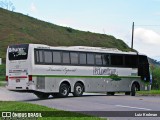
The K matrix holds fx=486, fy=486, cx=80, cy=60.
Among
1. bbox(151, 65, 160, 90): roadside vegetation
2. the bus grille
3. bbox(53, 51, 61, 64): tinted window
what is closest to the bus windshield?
the bus grille

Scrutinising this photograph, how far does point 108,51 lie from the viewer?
32.3m

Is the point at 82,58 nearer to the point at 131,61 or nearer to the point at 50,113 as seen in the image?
the point at 131,61

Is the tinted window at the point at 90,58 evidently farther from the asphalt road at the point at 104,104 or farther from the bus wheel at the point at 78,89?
the asphalt road at the point at 104,104

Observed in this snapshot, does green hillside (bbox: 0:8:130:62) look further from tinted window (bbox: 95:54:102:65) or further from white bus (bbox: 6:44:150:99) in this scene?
tinted window (bbox: 95:54:102:65)

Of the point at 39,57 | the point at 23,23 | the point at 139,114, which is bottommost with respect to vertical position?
the point at 139,114

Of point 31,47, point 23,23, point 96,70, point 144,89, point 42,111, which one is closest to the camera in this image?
point 42,111

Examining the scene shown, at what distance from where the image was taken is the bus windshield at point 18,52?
1062 inches

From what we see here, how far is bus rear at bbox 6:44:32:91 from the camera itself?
2659 centimetres

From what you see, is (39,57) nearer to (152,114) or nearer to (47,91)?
(47,91)

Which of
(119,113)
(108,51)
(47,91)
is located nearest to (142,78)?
(108,51)

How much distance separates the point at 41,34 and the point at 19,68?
72.0 m

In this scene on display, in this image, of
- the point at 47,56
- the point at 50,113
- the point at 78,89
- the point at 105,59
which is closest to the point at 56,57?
the point at 47,56

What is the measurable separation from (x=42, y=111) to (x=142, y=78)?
18022mm

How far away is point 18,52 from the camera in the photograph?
27438 mm
